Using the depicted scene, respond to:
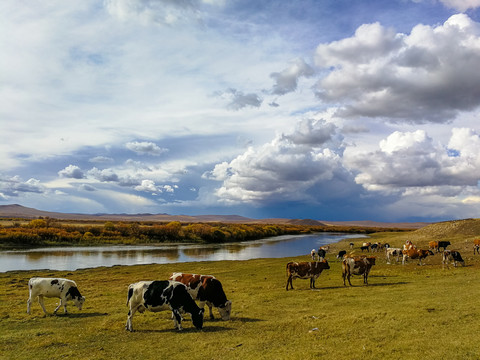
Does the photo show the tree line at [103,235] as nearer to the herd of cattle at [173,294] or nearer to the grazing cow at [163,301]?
the herd of cattle at [173,294]

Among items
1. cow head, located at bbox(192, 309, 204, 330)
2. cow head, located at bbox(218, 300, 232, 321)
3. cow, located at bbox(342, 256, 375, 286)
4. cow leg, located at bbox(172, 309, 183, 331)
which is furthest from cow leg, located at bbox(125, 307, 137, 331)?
cow, located at bbox(342, 256, 375, 286)

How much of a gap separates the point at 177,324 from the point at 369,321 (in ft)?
23.7

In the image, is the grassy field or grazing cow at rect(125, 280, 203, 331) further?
grazing cow at rect(125, 280, 203, 331)

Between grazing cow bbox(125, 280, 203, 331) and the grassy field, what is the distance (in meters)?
0.49

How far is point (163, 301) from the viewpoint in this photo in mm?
13273

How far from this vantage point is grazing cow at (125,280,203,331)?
13.3m

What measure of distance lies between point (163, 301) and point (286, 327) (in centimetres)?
473

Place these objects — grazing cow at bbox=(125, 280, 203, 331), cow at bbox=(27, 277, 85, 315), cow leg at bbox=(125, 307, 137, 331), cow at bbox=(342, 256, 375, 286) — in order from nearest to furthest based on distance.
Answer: grazing cow at bbox=(125, 280, 203, 331), cow leg at bbox=(125, 307, 137, 331), cow at bbox=(27, 277, 85, 315), cow at bbox=(342, 256, 375, 286)

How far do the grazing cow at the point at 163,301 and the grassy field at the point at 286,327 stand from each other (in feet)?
1.62

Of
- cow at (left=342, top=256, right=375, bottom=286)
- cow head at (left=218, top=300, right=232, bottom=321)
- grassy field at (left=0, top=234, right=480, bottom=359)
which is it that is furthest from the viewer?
cow at (left=342, top=256, right=375, bottom=286)

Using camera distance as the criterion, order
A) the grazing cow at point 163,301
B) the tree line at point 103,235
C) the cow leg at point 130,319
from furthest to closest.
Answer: the tree line at point 103,235 < the cow leg at point 130,319 < the grazing cow at point 163,301

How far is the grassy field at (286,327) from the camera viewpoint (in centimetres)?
1031

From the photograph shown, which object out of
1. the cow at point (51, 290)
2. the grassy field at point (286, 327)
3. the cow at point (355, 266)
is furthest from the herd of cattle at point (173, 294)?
the cow at point (355, 266)

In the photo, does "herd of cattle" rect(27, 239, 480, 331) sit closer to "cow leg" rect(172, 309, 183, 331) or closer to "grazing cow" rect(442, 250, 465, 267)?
"cow leg" rect(172, 309, 183, 331)
